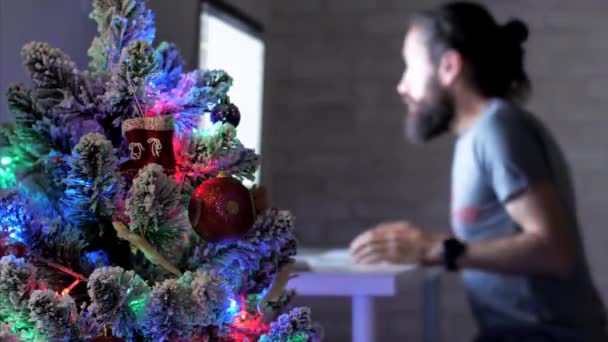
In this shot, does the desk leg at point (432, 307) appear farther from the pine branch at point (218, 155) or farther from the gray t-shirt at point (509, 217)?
the pine branch at point (218, 155)

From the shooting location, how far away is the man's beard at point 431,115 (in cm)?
194

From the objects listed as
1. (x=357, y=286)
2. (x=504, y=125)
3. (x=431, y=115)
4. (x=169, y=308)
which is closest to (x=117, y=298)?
(x=169, y=308)

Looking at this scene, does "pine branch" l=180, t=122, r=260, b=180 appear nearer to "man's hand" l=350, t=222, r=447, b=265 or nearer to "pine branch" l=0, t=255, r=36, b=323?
"pine branch" l=0, t=255, r=36, b=323

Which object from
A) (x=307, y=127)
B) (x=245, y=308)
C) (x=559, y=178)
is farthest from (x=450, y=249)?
(x=307, y=127)

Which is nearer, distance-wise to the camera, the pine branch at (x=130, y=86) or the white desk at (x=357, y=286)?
the pine branch at (x=130, y=86)

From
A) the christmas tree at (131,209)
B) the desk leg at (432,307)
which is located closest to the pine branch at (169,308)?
the christmas tree at (131,209)

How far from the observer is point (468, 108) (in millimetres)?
1881

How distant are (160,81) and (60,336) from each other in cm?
28

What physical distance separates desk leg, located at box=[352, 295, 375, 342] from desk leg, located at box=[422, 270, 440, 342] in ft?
2.95

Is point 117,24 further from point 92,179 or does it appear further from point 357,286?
point 357,286

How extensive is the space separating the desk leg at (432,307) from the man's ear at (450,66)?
0.57 meters

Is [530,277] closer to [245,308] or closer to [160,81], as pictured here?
[245,308]

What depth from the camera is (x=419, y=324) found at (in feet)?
7.84

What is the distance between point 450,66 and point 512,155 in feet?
1.43
